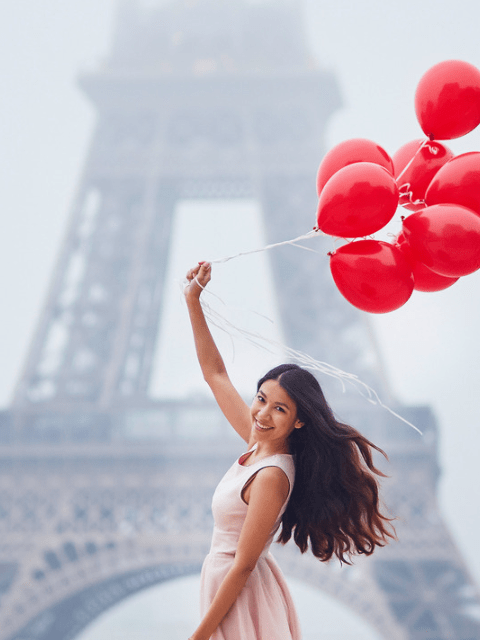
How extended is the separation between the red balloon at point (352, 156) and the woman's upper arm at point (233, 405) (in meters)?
0.58

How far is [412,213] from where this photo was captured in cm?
145

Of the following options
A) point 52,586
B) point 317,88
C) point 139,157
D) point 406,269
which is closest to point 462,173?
point 406,269

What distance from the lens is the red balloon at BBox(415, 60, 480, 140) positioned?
1480 millimetres

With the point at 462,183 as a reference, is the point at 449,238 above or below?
below

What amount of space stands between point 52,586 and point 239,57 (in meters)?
12.6

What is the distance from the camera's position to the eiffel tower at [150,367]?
297 inches

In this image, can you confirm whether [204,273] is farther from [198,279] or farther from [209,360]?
[209,360]

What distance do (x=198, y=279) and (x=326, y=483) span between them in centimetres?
54

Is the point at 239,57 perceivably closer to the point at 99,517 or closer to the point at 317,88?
the point at 317,88

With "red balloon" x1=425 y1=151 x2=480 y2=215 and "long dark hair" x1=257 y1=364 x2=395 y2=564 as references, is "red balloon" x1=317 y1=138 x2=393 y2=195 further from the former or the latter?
"long dark hair" x1=257 y1=364 x2=395 y2=564

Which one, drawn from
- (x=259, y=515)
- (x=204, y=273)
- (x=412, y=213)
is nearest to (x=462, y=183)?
(x=412, y=213)

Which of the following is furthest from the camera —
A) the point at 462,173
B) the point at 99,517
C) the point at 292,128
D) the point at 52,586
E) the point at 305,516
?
the point at 292,128

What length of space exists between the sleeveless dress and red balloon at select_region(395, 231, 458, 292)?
2.01 feet

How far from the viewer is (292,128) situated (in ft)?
42.8
